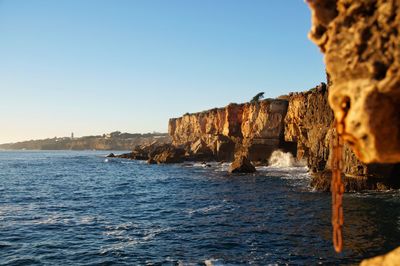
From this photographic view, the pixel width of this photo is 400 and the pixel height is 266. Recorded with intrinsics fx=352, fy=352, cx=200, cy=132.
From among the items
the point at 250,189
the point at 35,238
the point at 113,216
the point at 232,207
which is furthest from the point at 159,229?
the point at 250,189

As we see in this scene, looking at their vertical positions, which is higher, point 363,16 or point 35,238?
point 363,16

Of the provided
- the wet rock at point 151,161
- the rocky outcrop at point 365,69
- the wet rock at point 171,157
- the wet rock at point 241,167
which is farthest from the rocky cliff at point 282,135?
the rocky outcrop at point 365,69

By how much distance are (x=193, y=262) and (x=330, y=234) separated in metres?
9.43

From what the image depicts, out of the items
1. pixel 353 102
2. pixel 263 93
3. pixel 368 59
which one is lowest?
pixel 353 102

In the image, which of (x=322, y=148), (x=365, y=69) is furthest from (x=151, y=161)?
(x=365, y=69)

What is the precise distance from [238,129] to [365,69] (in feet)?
283

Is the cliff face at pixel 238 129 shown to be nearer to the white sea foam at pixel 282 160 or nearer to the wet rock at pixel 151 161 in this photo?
the white sea foam at pixel 282 160

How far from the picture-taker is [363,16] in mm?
5277

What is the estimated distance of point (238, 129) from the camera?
A: 91.1 meters

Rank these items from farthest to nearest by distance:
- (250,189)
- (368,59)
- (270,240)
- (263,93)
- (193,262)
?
(263,93)
(250,189)
(270,240)
(193,262)
(368,59)

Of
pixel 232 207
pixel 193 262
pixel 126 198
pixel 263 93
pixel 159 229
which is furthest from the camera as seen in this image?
pixel 263 93

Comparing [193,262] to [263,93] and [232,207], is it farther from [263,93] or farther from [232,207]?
[263,93]

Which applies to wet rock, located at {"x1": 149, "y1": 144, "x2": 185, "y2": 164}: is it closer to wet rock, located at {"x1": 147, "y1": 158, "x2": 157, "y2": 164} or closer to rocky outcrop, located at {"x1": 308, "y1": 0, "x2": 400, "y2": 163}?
wet rock, located at {"x1": 147, "y1": 158, "x2": 157, "y2": 164}

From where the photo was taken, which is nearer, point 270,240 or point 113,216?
point 270,240
